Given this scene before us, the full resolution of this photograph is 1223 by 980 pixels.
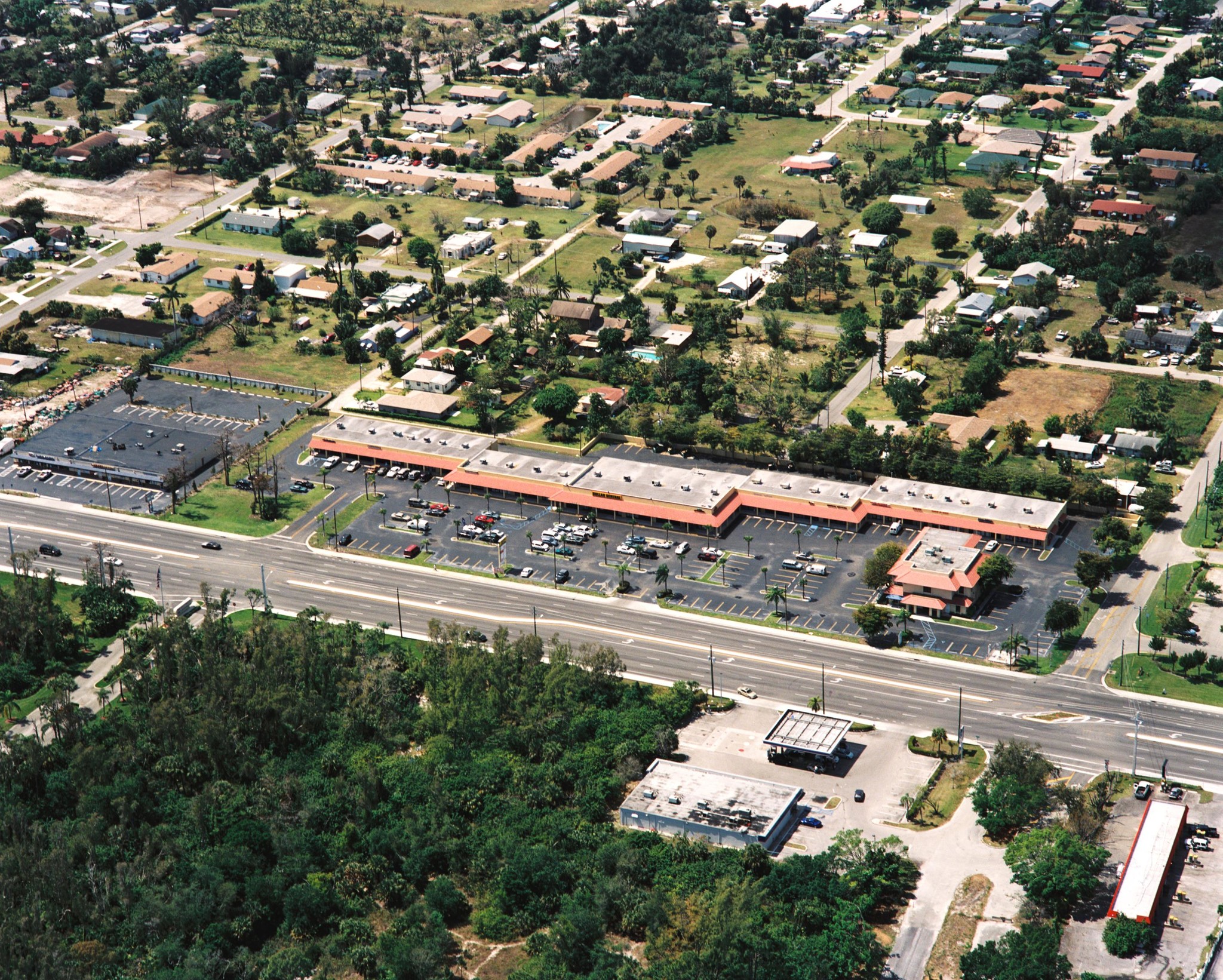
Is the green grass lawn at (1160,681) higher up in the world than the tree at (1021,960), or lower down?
lower down

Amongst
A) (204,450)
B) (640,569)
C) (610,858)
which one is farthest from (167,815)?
(204,450)

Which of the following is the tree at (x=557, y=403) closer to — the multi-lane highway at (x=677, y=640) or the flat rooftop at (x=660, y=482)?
the flat rooftop at (x=660, y=482)

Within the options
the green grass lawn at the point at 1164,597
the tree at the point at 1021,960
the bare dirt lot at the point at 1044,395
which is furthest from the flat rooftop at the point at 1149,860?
the bare dirt lot at the point at 1044,395

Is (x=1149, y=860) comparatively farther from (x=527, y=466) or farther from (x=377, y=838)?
(x=527, y=466)

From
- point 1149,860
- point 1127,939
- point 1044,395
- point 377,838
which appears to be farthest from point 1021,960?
point 1044,395

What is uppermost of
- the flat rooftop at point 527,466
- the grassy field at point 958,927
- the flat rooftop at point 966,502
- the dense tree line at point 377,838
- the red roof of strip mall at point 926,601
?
the dense tree line at point 377,838

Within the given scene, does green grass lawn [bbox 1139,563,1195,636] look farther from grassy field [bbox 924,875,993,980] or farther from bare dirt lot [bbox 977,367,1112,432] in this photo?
grassy field [bbox 924,875,993,980]
